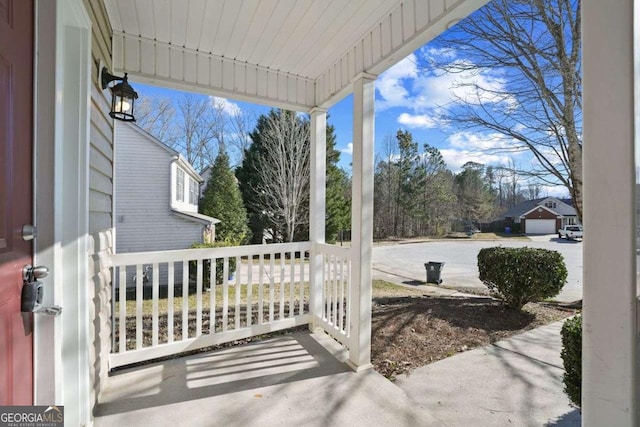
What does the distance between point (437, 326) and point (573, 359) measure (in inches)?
76.0

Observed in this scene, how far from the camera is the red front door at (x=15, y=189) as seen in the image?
3.13 ft

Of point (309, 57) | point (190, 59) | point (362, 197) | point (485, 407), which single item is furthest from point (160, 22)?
point (485, 407)

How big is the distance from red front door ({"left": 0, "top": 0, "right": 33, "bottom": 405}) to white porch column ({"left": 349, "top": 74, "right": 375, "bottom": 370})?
6.36ft

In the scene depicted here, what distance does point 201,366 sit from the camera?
2.50m

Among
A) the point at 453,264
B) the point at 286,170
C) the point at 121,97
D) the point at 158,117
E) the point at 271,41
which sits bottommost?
the point at 453,264

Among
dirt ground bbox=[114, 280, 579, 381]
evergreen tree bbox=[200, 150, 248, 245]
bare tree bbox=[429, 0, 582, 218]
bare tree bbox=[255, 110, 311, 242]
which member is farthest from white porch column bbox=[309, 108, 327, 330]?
evergreen tree bbox=[200, 150, 248, 245]

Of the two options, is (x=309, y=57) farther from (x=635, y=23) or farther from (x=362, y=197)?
(x=635, y=23)

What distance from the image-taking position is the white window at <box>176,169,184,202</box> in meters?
9.18

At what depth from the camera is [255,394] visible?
6.91 ft

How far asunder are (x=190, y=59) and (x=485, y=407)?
3.55 m

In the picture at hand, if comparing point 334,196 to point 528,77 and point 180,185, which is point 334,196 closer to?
point 180,185

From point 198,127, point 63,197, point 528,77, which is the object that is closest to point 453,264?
point 528,77

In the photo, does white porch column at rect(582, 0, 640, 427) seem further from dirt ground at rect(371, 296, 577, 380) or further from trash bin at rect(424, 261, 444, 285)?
trash bin at rect(424, 261, 444, 285)

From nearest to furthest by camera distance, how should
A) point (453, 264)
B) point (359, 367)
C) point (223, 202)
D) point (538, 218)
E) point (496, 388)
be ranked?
point (496, 388) < point (359, 367) < point (453, 264) < point (223, 202) < point (538, 218)
